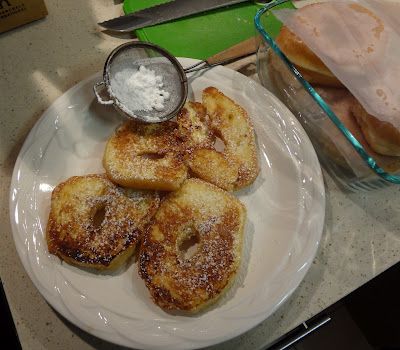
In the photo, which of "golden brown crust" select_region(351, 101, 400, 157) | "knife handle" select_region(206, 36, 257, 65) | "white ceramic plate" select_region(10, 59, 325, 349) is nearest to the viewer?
"white ceramic plate" select_region(10, 59, 325, 349)

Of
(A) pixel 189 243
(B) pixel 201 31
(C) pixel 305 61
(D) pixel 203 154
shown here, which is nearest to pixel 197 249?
(A) pixel 189 243

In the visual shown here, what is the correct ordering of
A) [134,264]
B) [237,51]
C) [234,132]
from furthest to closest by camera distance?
[237,51] → [234,132] → [134,264]

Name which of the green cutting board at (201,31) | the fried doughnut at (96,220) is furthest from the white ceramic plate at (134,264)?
the green cutting board at (201,31)

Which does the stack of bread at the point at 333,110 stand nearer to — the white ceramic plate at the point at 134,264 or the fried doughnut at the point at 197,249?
the white ceramic plate at the point at 134,264

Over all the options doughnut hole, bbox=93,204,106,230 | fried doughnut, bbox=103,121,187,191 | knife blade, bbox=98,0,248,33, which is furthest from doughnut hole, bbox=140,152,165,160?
knife blade, bbox=98,0,248,33

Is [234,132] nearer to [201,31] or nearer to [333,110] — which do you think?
[333,110]

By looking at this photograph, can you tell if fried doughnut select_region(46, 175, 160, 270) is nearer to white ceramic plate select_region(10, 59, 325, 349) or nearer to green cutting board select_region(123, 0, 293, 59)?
white ceramic plate select_region(10, 59, 325, 349)

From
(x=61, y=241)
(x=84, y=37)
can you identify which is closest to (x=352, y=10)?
(x=84, y=37)
